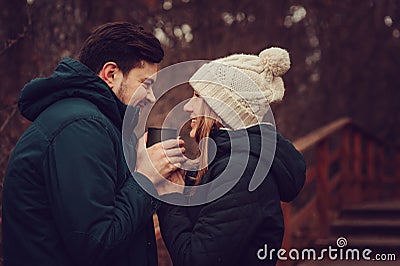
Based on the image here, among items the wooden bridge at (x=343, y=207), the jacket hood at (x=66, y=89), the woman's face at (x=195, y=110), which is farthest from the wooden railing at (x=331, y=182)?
the jacket hood at (x=66, y=89)

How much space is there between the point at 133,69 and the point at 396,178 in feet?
29.4

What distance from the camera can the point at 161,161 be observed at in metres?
2.35

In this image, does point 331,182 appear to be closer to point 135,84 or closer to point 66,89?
point 135,84

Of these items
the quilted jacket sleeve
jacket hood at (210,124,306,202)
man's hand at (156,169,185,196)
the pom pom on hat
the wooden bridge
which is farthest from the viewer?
the wooden bridge

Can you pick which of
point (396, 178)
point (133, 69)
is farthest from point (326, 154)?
point (133, 69)

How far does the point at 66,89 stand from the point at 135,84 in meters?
0.25

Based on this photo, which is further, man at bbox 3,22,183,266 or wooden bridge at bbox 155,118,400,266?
wooden bridge at bbox 155,118,400,266

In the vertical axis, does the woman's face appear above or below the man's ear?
below

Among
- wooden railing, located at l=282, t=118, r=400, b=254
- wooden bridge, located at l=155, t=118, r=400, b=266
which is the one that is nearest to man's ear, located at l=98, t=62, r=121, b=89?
wooden railing, located at l=282, t=118, r=400, b=254

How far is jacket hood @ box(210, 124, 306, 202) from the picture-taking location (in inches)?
98.5

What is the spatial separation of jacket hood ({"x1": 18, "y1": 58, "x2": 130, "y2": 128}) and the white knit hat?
0.39 meters

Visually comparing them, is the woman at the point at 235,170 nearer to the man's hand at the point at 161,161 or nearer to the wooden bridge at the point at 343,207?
the man's hand at the point at 161,161

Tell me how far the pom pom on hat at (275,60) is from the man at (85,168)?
0.44 m

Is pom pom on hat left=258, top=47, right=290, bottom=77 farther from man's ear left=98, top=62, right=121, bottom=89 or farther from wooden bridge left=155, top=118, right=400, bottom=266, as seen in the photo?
wooden bridge left=155, top=118, right=400, bottom=266
